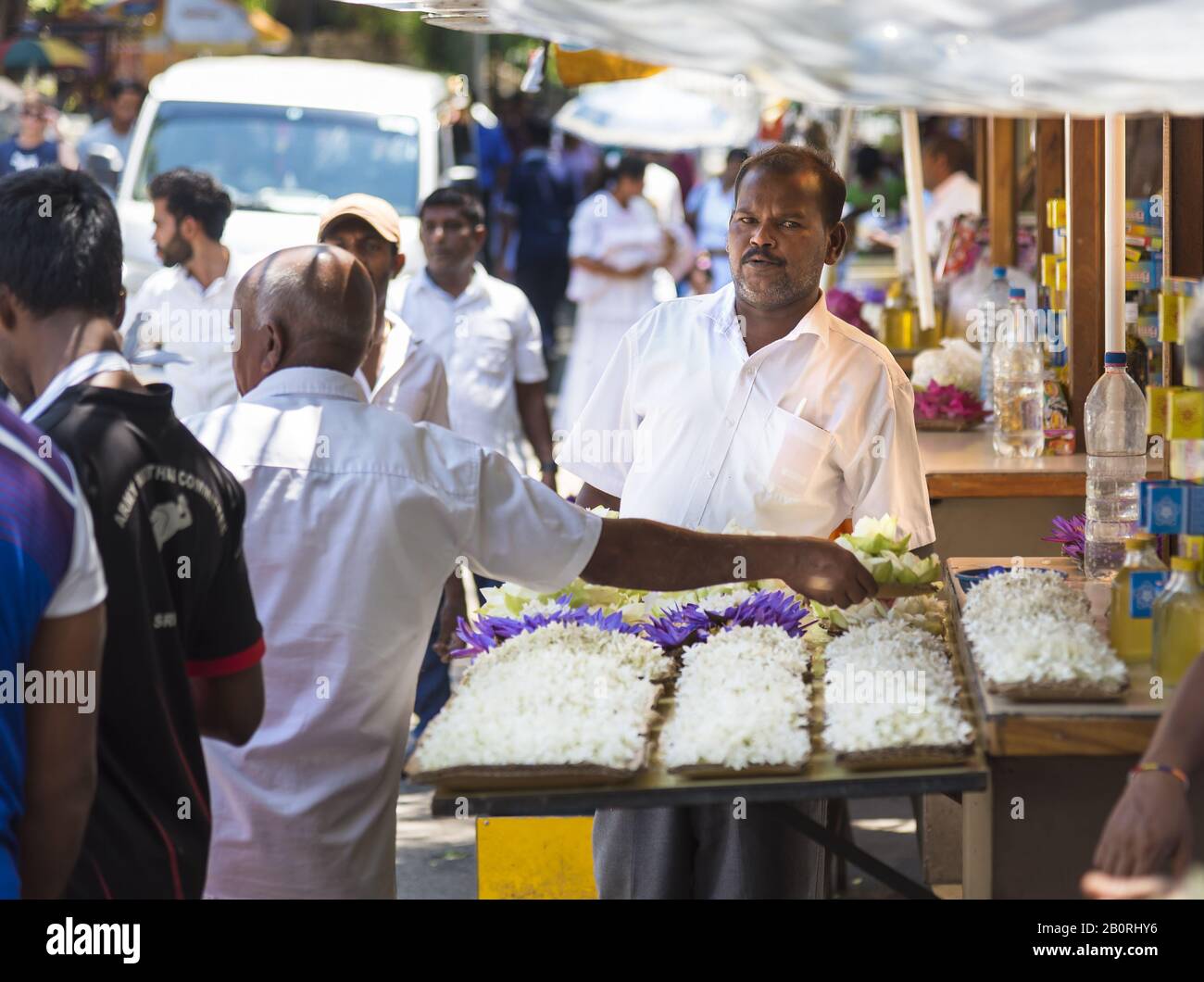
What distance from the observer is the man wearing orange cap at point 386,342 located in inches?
206

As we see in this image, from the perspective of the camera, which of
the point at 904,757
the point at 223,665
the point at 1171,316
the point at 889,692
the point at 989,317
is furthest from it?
the point at 989,317

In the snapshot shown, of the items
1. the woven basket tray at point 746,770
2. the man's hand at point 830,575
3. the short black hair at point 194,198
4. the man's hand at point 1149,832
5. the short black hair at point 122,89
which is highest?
the short black hair at point 122,89

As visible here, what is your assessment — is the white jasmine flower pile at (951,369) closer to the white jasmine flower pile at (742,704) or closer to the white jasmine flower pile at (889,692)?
the white jasmine flower pile at (889,692)

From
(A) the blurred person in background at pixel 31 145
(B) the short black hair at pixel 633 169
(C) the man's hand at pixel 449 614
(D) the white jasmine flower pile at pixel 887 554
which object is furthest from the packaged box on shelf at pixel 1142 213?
(A) the blurred person in background at pixel 31 145

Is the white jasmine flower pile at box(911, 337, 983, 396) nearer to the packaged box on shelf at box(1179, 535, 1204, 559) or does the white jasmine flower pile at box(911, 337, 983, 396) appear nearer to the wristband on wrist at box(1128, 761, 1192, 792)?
the packaged box on shelf at box(1179, 535, 1204, 559)

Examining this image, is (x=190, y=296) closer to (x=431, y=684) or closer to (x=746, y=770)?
(x=431, y=684)

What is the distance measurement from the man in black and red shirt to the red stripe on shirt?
9 centimetres

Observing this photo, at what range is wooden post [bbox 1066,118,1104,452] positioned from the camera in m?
5.77

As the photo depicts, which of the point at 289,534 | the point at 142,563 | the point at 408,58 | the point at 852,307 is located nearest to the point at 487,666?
the point at 289,534

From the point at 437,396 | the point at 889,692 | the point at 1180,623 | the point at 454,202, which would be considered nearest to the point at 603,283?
the point at 454,202

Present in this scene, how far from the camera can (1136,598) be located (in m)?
2.92

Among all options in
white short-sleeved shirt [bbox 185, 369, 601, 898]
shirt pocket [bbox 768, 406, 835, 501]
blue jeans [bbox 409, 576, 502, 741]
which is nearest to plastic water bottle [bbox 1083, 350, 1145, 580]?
shirt pocket [bbox 768, 406, 835, 501]

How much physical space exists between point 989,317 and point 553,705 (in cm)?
420

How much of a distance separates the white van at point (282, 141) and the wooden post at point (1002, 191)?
4027 mm
